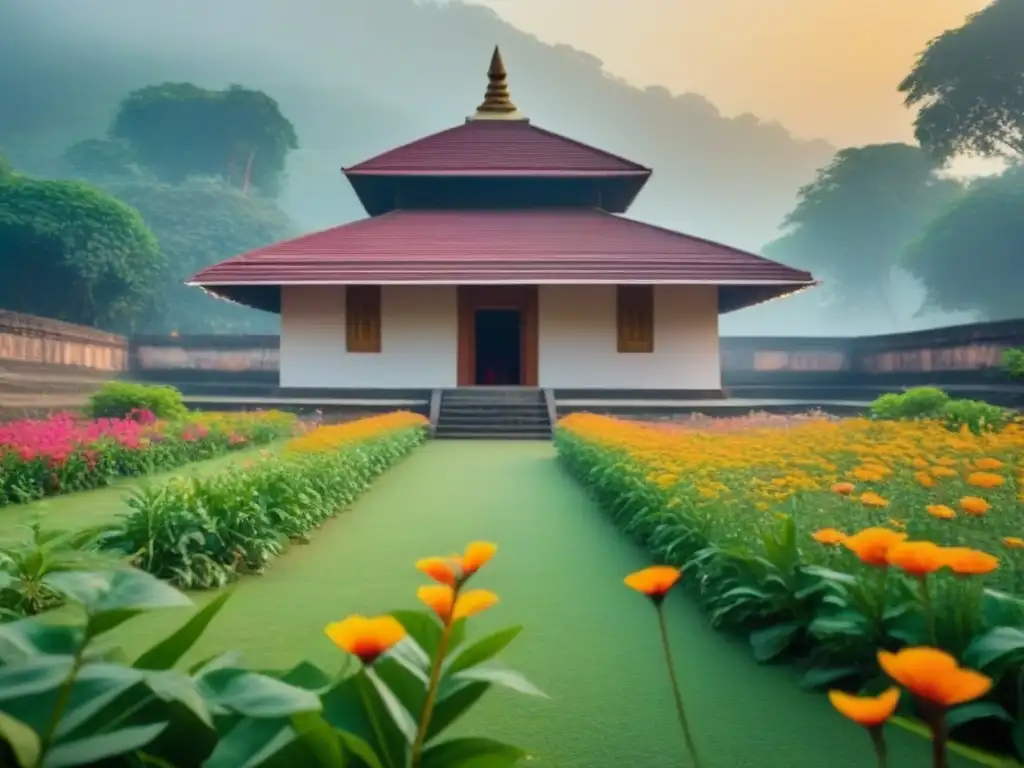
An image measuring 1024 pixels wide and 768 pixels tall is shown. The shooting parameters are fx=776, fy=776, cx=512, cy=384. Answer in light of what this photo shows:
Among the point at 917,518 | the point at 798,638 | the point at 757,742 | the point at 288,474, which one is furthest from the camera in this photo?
the point at 288,474

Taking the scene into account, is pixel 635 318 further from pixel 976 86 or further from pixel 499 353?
pixel 976 86

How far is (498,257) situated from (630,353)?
3424 mm

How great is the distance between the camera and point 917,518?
3.55m

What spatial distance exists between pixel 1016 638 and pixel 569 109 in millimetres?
153107

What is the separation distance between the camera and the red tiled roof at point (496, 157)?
17.5 metres

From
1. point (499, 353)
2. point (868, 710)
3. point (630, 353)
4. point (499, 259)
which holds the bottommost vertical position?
point (868, 710)

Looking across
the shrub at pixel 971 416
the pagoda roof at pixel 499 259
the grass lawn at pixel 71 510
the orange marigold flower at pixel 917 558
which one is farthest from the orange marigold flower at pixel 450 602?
the pagoda roof at pixel 499 259

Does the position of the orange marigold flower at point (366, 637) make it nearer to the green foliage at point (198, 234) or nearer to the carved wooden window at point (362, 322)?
the carved wooden window at point (362, 322)

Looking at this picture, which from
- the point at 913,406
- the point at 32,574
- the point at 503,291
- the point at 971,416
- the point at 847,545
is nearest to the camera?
the point at 847,545

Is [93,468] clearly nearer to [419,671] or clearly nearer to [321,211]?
[419,671]

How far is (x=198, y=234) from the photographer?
42.3 m

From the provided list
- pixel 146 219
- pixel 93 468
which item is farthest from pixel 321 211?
pixel 93 468

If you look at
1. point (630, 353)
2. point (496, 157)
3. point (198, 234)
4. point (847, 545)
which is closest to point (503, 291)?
point (630, 353)

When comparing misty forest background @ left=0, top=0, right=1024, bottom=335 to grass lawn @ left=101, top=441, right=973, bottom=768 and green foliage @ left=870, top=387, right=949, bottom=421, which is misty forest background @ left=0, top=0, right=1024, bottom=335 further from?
grass lawn @ left=101, top=441, right=973, bottom=768
